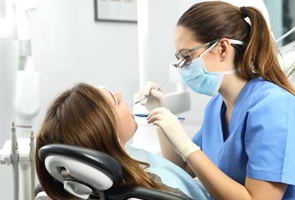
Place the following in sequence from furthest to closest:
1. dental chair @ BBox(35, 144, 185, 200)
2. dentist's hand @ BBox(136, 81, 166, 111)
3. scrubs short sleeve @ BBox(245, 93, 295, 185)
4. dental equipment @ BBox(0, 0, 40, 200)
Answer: dental equipment @ BBox(0, 0, 40, 200)
dentist's hand @ BBox(136, 81, 166, 111)
scrubs short sleeve @ BBox(245, 93, 295, 185)
dental chair @ BBox(35, 144, 185, 200)

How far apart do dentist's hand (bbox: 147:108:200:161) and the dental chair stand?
0.29 meters

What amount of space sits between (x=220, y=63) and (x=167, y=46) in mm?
1201

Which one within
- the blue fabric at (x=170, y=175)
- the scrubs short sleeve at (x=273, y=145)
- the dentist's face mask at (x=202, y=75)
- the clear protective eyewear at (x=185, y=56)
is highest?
the clear protective eyewear at (x=185, y=56)

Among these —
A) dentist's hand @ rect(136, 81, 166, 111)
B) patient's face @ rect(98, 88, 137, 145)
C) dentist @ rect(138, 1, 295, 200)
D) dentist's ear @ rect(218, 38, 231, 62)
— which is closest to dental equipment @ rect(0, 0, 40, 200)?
dentist's hand @ rect(136, 81, 166, 111)

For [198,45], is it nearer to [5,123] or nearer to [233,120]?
[233,120]

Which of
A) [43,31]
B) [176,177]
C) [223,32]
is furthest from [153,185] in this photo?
[43,31]

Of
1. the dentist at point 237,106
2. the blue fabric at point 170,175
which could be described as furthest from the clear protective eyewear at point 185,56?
the blue fabric at point 170,175

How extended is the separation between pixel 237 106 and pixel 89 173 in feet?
2.13

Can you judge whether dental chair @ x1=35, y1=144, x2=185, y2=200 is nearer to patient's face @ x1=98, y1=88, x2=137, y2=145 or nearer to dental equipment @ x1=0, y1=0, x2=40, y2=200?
patient's face @ x1=98, y1=88, x2=137, y2=145

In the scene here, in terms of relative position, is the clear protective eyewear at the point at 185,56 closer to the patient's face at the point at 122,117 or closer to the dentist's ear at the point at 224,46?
the dentist's ear at the point at 224,46

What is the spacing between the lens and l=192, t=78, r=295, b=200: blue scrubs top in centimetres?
125

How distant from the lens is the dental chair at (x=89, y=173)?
0.93 metres

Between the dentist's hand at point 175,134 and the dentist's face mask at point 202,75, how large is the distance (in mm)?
181

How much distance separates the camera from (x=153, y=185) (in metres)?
1.15
